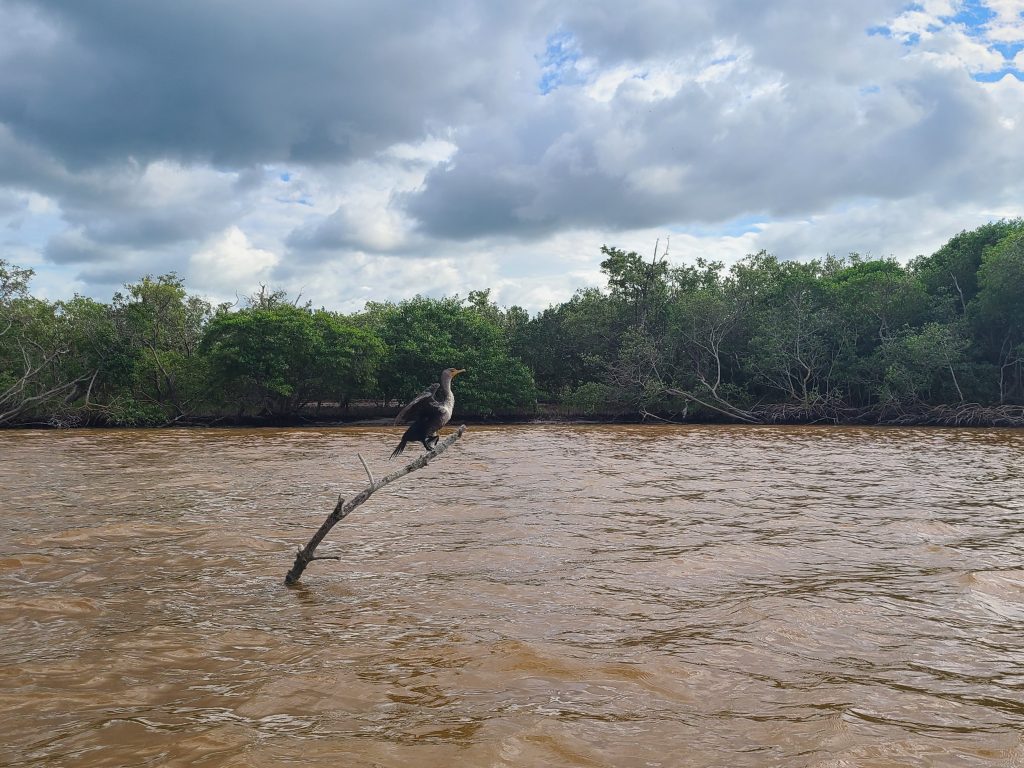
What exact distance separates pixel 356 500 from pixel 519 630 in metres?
1.79

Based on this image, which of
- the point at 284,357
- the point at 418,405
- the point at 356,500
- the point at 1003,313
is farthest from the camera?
the point at 284,357

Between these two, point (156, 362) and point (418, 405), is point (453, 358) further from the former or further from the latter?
point (418, 405)

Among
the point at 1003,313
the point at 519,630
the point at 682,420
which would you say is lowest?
the point at 519,630

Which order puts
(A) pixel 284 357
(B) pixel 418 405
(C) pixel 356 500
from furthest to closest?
(A) pixel 284 357 → (B) pixel 418 405 → (C) pixel 356 500

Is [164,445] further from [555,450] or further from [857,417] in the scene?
[857,417]

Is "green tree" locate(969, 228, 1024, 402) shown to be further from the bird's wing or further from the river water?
the bird's wing

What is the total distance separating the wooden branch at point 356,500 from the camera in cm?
605

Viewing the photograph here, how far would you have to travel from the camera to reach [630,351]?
36656 millimetres

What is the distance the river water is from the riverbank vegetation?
21549 mm

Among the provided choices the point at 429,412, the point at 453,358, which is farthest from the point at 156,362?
the point at 429,412

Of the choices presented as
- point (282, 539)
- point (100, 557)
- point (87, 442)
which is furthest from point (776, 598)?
point (87, 442)

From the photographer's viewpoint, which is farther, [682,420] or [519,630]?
[682,420]

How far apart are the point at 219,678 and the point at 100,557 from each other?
4.53m

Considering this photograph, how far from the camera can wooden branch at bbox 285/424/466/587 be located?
19.8 feet
